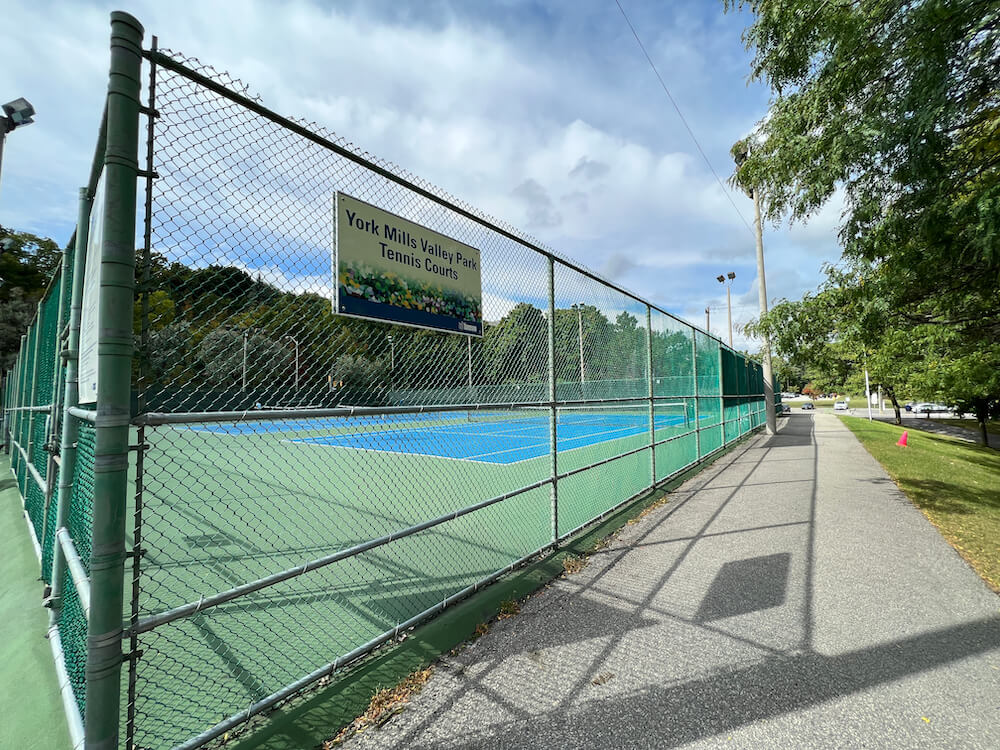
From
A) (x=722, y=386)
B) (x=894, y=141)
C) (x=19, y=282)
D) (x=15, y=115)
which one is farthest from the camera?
(x=19, y=282)

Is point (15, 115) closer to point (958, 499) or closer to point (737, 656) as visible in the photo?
point (737, 656)

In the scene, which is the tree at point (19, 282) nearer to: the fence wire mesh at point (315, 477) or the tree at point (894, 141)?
the fence wire mesh at point (315, 477)

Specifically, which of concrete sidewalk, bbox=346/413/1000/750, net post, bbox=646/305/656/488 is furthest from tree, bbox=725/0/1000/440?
concrete sidewalk, bbox=346/413/1000/750

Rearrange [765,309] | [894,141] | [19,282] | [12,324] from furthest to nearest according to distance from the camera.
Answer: [19,282] < [12,324] < [765,309] < [894,141]

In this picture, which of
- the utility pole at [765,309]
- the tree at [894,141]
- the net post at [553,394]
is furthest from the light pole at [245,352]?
the utility pole at [765,309]

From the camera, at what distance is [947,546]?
4883 mm

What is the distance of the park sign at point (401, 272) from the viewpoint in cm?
260

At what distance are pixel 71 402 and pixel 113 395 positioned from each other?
176 centimetres

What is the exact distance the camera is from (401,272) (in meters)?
2.99

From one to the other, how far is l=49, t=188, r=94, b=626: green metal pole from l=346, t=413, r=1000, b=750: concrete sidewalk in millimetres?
2242

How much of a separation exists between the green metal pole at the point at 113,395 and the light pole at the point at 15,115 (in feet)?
17.0

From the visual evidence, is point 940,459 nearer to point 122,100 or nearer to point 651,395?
point 651,395

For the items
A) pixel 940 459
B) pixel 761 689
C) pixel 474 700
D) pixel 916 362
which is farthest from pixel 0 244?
pixel 916 362

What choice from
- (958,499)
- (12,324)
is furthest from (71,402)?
(12,324)
